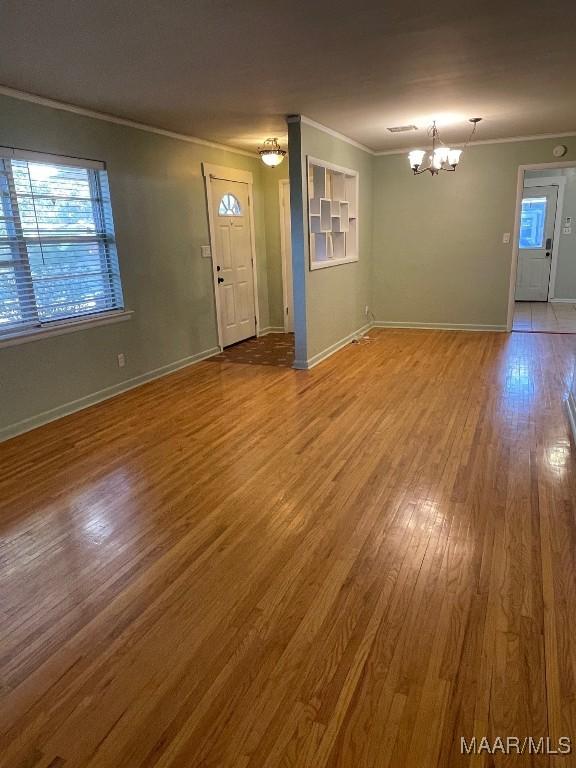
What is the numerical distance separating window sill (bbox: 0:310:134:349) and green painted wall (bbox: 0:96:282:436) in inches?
2.1

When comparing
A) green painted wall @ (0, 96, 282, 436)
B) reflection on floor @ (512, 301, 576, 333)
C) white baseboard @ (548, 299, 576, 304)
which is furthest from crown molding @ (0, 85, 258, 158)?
white baseboard @ (548, 299, 576, 304)

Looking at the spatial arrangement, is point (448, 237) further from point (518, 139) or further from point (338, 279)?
point (338, 279)

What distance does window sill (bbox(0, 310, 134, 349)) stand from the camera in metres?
3.89

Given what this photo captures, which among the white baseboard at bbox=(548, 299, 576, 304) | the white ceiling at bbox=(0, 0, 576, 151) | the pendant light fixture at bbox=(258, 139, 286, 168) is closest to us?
the white ceiling at bbox=(0, 0, 576, 151)

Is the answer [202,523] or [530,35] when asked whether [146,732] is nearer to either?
[202,523]

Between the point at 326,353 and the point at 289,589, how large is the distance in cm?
416

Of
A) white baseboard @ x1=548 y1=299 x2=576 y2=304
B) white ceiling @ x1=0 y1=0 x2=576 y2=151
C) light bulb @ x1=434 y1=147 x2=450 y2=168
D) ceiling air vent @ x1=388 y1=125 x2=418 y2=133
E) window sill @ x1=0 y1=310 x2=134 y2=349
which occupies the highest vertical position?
ceiling air vent @ x1=388 y1=125 x2=418 y2=133

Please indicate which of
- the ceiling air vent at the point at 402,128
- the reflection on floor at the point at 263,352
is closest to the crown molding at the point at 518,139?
the ceiling air vent at the point at 402,128

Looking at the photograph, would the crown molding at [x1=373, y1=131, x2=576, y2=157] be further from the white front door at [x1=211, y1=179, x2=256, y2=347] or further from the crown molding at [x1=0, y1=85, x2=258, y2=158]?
the crown molding at [x1=0, y1=85, x2=258, y2=158]

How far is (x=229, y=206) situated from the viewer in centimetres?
657

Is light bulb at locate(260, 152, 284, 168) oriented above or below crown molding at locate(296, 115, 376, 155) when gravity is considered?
below

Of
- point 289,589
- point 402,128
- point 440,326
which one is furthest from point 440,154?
point 289,589

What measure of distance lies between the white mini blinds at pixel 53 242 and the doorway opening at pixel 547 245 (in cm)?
677

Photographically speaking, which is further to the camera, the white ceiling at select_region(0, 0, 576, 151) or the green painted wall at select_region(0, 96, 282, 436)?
the green painted wall at select_region(0, 96, 282, 436)
